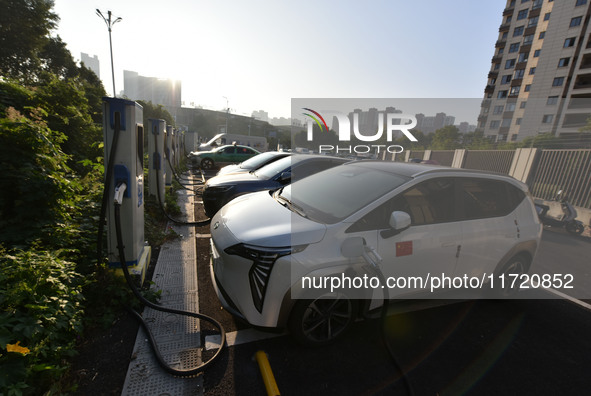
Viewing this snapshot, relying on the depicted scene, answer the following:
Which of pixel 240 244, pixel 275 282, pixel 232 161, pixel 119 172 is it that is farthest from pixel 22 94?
Answer: pixel 232 161

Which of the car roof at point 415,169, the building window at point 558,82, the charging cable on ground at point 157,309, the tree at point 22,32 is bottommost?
the charging cable on ground at point 157,309

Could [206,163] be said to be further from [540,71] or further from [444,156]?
[540,71]

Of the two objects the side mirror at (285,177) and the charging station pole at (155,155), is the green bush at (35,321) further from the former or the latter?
the side mirror at (285,177)

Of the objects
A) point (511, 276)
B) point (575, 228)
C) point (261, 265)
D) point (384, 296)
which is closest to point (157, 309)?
point (261, 265)

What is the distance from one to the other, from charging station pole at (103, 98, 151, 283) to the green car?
11.3 meters

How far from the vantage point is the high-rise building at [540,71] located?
119 feet

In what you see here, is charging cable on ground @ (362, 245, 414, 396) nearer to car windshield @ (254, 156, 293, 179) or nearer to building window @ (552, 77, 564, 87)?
car windshield @ (254, 156, 293, 179)

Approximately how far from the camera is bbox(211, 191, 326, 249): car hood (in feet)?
7.41

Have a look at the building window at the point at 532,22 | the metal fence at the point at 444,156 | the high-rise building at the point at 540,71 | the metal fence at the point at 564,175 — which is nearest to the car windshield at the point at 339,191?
the metal fence at the point at 564,175

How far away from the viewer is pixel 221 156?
14273 mm

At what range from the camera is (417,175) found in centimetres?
279

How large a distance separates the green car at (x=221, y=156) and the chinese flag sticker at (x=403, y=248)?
1278cm

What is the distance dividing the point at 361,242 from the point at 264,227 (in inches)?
35.1

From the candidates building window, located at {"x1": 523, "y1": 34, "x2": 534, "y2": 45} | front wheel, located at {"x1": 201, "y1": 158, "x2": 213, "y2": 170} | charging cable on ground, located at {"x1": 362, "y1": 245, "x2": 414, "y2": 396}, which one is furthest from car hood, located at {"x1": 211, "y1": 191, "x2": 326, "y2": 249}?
building window, located at {"x1": 523, "y1": 34, "x2": 534, "y2": 45}
